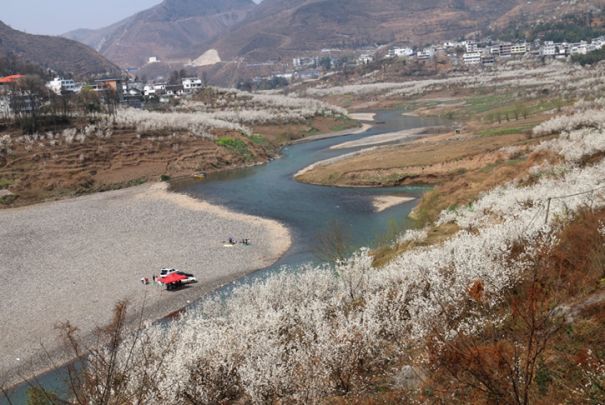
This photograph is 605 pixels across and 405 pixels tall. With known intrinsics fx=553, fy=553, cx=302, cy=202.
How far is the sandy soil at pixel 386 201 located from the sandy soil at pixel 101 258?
868 centimetres

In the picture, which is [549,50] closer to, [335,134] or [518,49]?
[518,49]

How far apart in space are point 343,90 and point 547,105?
103m

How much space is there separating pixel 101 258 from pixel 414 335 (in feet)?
86.0

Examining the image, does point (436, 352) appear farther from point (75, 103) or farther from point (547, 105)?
point (75, 103)

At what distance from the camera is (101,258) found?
116 ft

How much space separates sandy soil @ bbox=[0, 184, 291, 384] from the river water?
1.38m

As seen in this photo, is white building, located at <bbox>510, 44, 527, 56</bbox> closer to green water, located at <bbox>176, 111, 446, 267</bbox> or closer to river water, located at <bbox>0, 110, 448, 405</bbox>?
green water, located at <bbox>176, 111, 446, 267</bbox>

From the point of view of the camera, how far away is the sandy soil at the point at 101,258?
2609 centimetres

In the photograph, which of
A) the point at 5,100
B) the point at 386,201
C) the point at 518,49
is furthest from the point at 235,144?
the point at 518,49

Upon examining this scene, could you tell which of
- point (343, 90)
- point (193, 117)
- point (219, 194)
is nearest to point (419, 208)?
point (219, 194)

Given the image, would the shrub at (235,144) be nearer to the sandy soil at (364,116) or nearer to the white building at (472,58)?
the sandy soil at (364,116)

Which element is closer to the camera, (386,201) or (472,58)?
(386,201)

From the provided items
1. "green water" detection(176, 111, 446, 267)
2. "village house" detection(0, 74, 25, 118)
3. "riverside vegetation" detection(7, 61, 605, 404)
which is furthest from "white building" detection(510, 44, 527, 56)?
"riverside vegetation" detection(7, 61, 605, 404)

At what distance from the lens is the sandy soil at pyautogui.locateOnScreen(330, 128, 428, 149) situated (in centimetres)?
8131
